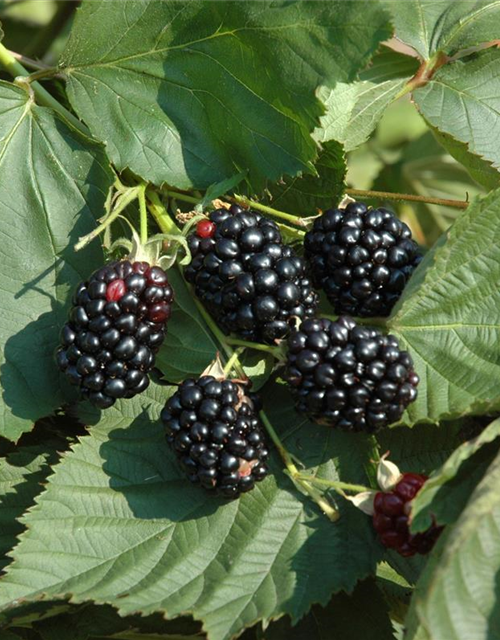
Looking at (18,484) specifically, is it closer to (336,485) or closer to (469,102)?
(336,485)

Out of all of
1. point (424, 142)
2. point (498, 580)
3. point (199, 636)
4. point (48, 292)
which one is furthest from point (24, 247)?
point (424, 142)

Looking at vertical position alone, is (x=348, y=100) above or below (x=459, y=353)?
above

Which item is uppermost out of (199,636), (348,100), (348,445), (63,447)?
(348,100)

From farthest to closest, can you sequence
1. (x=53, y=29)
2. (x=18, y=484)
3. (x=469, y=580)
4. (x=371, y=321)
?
(x=53, y=29), (x=18, y=484), (x=371, y=321), (x=469, y=580)

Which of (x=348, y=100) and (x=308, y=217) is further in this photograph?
(x=348, y=100)

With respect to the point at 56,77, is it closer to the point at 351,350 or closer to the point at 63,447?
the point at 63,447

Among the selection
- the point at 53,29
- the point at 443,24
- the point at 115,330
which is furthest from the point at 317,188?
the point at 53,29

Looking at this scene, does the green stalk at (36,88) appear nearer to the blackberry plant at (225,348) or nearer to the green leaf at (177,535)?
the blackberry plant at (225,348)
